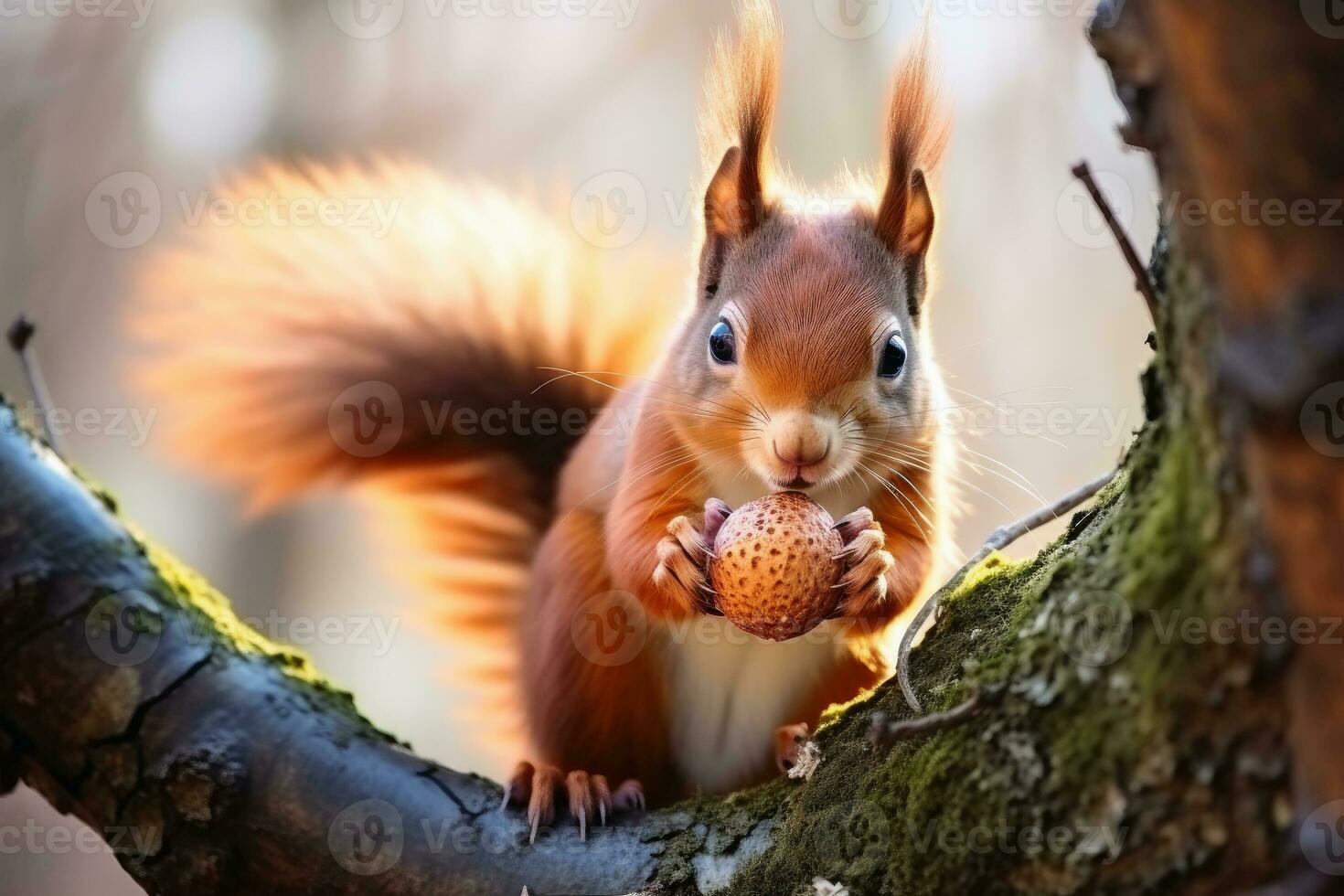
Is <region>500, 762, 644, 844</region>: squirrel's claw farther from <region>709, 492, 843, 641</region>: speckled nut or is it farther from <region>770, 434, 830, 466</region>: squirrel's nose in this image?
<region>770, 434, 830, 466</region>: squirrel's nose

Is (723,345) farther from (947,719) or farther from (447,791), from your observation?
(947,719)

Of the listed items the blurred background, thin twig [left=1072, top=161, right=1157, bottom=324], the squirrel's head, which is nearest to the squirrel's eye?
the squirrel's head

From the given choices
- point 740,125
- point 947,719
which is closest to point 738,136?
point 740,125

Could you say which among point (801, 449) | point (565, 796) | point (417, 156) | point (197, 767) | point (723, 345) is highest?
point (417, 156)

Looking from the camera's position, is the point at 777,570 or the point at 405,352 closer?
the point at 777,570

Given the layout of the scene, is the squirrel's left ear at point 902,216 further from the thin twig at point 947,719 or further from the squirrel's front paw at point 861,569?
the thin twig at point 947,719

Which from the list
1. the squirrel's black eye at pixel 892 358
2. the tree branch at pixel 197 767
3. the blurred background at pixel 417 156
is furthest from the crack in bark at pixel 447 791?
the blurred background at pixel 417 156

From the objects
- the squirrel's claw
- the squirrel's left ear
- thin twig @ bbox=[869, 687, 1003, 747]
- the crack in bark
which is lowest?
the squirrel's claw
